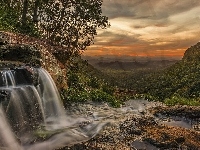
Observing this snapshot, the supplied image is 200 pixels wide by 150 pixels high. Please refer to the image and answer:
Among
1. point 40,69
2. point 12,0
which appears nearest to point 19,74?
point 40,69

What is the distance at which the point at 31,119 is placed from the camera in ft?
47.8

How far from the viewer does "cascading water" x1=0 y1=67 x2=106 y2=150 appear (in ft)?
39.9

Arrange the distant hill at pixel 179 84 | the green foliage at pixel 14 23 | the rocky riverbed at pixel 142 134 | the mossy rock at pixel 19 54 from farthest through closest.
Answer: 1. the distant hill at pixel 179 84
2. the green foliage at pixel 14 23
3. the mossy rock at pixel 19 54
4. the rocky riverbed at pixel 142 134

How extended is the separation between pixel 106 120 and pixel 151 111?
426 cm

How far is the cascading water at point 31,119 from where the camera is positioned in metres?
12.2

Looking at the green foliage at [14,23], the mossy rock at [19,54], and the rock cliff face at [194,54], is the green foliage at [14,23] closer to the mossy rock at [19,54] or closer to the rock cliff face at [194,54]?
the mossy rock at [19,54]

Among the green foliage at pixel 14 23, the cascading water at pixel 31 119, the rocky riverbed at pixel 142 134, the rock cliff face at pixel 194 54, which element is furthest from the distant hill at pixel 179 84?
the cascading water at pixel 31 119

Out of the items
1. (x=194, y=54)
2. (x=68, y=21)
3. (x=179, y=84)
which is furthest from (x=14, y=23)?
(x=194, y=54)

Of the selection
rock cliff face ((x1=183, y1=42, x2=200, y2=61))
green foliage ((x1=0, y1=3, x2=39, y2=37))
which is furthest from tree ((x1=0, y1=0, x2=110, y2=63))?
rock cliff face ((x1=183, y1=42, x2=200, y2=61))

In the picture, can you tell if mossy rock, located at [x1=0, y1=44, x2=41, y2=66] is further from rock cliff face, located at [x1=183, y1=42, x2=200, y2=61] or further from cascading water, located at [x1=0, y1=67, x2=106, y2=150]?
rock cliff face, located at [x1=183, y1=42, x2=200, y2=61]

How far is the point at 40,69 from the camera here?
59.3 feet

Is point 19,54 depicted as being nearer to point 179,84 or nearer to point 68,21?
point 68,21

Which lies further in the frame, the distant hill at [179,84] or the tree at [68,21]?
the distant hill at [179,84]

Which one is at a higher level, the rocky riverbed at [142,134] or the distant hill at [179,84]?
the rocky riverbed at [142,134]
